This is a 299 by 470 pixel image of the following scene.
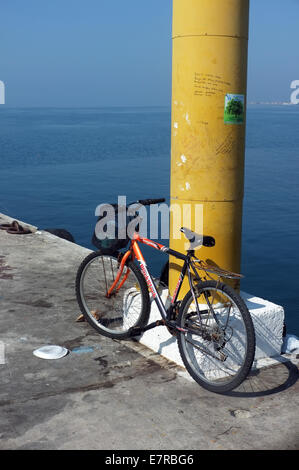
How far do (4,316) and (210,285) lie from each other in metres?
2.54

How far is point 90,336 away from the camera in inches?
215

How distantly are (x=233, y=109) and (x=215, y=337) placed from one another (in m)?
1.79

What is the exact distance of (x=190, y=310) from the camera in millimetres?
4625

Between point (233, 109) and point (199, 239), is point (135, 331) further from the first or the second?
point (233, 109)

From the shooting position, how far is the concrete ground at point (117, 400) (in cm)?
374

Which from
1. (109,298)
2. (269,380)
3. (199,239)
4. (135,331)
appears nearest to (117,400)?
(135,331)

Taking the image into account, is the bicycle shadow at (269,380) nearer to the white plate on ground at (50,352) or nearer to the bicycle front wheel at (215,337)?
the bicycle front wheel at (215,337)

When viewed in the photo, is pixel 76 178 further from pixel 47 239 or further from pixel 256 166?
pixel 47 239

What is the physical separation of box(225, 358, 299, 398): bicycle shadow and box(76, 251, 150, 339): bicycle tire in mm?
1048

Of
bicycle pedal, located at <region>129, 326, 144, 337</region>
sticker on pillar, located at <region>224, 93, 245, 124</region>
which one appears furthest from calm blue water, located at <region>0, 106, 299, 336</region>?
sticker on pillar, located at <region>224, 93, 245, 124</region>

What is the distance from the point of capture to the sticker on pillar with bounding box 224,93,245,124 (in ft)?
15.4

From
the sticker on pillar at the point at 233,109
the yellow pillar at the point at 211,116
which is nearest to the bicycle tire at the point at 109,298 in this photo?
the yellow pillar at the point at 211,116

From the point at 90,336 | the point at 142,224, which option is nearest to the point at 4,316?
the point at 90,336

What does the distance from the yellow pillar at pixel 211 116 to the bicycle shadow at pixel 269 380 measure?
87 centimetres
